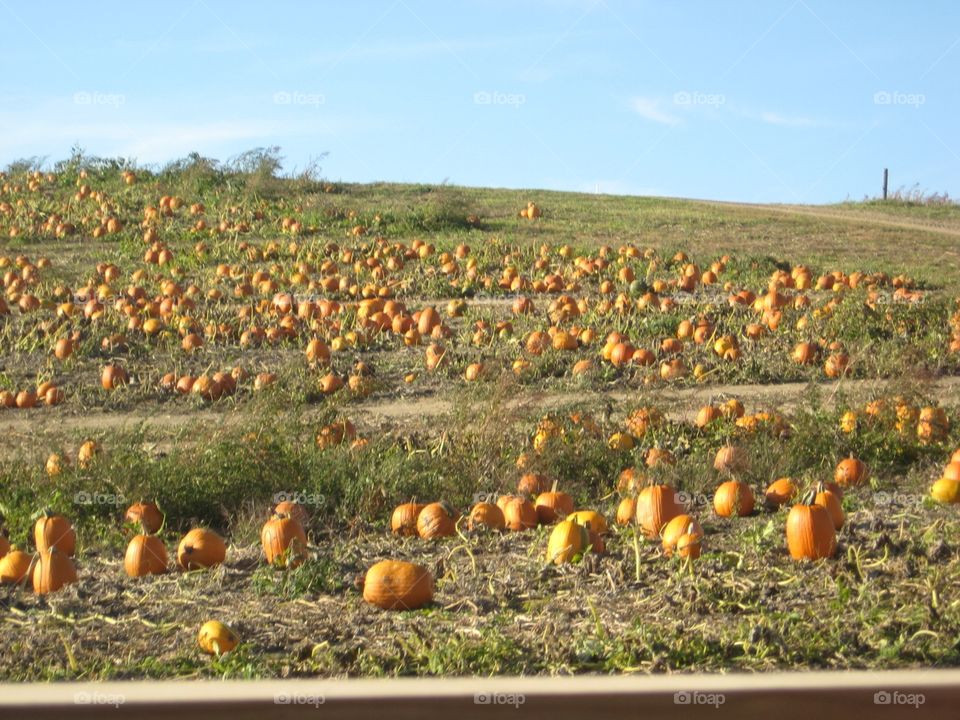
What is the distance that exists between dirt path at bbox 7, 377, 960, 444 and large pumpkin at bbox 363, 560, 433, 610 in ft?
11.1

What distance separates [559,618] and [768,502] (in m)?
1.97

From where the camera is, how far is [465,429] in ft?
23.6

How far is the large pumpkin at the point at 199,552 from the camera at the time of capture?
5.40m

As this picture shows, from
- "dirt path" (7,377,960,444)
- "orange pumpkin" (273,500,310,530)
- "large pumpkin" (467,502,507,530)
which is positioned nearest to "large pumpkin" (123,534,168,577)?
"orange pumpkin" (273,500,310,530)

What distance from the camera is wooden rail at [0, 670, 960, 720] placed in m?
3.34

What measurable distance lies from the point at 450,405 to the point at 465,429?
186 cm

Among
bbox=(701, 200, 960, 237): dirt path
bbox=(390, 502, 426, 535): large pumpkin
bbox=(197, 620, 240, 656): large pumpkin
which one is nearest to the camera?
bbox=(197, 620, 240, 656): large pumpkin

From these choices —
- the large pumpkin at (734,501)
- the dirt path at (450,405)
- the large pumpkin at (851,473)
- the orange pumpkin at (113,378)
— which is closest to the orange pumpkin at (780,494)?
the large pumpkin at (734,501)

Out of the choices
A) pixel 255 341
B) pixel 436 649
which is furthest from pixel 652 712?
pixel 255 341

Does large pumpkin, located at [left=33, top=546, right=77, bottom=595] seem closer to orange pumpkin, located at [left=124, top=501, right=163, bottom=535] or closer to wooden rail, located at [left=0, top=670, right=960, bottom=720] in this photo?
orange pumpkin, located at [left=124, top=501, right=163, bottom=535]

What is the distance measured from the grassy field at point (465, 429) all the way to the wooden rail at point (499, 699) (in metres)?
0.60

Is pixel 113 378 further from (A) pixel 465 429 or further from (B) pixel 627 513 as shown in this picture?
(B) pixel 627 513

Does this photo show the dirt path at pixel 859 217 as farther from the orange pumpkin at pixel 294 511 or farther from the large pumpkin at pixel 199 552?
the large pumpkin at pixel 199 552

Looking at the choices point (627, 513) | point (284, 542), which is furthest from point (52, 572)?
point (627, 513)
